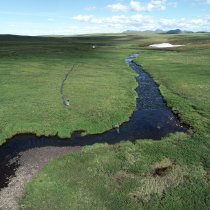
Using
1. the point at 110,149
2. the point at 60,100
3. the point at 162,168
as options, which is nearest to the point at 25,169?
the point at 110,149

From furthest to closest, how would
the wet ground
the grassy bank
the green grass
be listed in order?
the grassy bank → the wet ground → the green grass

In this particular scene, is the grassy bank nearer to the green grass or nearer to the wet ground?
the wet ground

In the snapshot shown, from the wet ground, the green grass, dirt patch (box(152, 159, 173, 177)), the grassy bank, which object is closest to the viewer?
the green grass

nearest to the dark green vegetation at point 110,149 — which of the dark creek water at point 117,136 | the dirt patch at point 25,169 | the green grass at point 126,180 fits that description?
the green grass at point 126,180

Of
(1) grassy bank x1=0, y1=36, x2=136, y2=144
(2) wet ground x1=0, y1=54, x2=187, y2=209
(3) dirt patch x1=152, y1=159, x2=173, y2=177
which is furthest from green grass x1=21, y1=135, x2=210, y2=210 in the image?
(1) grassy bank x1=0, y1=36, x2=136, y2=144

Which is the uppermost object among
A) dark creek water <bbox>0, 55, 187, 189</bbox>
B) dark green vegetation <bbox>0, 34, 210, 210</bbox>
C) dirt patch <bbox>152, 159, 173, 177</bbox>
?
dark green vegetation <bbox>0, 34, 210, 210</bbox>

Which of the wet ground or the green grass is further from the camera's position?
the wet ground

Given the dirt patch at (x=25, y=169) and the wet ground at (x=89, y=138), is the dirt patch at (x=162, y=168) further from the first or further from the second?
the dirt patch at (x=25, y=169)
